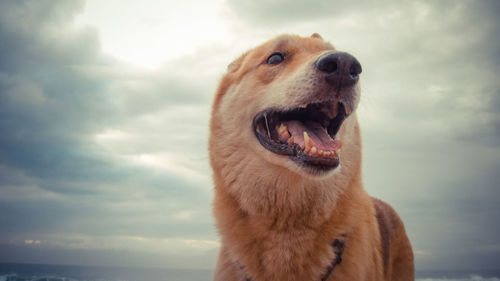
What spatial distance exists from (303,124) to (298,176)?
1.75ft

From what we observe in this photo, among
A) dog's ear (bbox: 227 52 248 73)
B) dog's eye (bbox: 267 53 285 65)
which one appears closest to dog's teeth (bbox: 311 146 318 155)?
dog's eye (bbox: 267 53 285 65)

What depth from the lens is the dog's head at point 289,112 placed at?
10.3 ft

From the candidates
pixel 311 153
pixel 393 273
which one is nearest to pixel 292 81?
pixel 311 153

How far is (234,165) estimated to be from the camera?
3.65 metres

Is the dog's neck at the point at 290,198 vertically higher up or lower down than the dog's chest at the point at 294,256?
higher up

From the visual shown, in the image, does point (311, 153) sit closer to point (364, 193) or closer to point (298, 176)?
point (298, 176)

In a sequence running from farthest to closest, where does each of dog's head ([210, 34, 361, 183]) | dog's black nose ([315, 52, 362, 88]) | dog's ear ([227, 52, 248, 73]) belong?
dog's ear ([227, 52, 248, 73]) → dog's head ([210, 34, 361, 183]) → dog's black nose ([315, 52, 362, 88])

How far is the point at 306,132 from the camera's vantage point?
3.32 metres

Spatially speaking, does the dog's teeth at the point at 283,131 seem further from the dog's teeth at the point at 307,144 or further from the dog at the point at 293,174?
the dog's teeth at the point at 307,144

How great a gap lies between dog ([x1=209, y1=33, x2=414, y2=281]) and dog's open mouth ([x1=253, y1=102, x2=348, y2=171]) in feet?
0.03

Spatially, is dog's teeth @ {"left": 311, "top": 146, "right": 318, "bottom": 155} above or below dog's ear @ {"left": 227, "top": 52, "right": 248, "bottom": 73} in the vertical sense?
below

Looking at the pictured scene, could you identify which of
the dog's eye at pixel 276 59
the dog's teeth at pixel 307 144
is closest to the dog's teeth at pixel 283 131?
the dog's teeth at pixel 307 144

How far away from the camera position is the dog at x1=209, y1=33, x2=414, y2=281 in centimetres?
310

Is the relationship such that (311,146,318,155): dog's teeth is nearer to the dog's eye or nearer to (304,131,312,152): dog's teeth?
(304,131,312,152): dog's teeth
